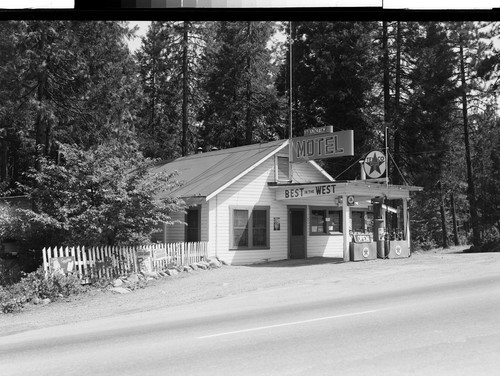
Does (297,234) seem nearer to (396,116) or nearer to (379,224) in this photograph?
(379,224)

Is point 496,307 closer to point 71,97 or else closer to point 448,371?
point 448,371

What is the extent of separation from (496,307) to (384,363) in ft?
14.8

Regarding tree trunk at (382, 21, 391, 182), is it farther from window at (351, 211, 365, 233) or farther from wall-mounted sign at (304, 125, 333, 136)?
wall-mounted sign at (304, 125, 333, 136)

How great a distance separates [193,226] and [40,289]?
7.80m

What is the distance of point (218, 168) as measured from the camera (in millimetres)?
23047

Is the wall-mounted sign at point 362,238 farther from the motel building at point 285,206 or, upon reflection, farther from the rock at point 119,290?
the rock at point 119,290

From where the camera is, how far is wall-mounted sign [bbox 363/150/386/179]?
68.7 feet

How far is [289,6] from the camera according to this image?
8.05ft

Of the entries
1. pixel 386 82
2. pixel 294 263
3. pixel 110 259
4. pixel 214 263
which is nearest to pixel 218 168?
pixel 214 263

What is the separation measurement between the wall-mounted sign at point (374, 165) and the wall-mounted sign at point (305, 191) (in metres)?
2.10

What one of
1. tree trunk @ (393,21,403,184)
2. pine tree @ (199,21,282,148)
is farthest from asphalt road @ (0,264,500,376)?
pine tree @ (199,21,282,148)

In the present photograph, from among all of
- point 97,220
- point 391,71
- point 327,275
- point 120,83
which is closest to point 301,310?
point 327,275

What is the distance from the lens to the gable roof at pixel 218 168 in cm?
2039

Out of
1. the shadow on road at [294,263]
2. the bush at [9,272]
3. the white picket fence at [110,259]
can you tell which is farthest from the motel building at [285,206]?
the bush at [9,272]
